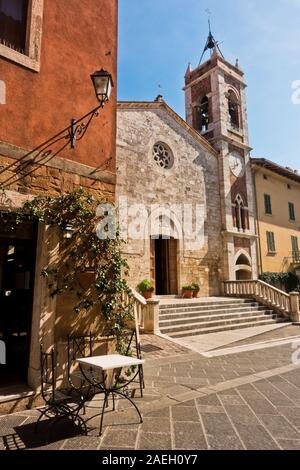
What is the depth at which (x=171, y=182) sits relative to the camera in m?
14.0

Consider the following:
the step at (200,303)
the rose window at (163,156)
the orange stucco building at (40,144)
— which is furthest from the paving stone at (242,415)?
the rose window at (163,156)

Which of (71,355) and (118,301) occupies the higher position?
(118,301)

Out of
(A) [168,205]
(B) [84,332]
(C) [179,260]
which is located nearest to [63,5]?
(B) [84,332]

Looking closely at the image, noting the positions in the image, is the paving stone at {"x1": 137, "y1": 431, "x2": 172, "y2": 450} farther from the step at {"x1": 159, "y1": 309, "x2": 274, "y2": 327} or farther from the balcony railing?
the balcony railing

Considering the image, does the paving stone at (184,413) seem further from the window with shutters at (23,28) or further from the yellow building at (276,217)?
the yellow building at (276,217)

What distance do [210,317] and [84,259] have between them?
677 cm

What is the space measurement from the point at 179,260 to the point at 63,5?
33.8 ft

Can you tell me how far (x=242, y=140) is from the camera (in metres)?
18.0

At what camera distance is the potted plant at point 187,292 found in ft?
42.8

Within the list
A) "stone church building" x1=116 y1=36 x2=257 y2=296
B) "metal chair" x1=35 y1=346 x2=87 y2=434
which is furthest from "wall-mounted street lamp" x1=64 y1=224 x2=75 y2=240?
"stone church building" x1=116 y1=36 x2=257 y2=296

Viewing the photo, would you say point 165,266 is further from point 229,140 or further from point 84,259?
point 84,259

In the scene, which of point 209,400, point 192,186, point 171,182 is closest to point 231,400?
point 209,400

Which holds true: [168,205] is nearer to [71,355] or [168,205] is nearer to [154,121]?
[154,121]

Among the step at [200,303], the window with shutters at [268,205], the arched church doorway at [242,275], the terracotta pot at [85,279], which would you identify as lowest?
the step at [200,303]
